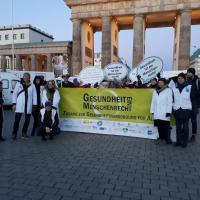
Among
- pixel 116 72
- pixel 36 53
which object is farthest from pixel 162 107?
pixel 36 53

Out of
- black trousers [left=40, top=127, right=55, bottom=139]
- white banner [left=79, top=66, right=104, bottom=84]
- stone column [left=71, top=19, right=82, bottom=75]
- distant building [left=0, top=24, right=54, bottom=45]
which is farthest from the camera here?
distant building [left=0, top=24, right=54, bottom=45]

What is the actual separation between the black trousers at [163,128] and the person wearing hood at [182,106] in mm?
298

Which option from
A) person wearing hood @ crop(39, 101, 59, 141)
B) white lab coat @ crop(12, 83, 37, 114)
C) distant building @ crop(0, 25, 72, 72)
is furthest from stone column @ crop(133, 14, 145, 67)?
person wearing hood @ crop(39, 101, 59, 141)

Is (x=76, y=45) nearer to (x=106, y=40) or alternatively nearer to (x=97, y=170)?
(x=106, y=40)

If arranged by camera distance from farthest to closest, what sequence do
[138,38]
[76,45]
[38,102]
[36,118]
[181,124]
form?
1. [76,45]
2. [138,38]
3. [36,118]
4. [38,102]
5. [181,124]

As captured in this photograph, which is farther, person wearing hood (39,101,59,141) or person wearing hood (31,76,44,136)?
person wearing hood (31,76,44,136)

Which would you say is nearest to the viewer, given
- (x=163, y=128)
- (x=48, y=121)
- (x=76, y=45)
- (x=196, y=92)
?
(x=163, y=128)

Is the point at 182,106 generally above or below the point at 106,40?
below

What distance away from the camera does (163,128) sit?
7.82 meters

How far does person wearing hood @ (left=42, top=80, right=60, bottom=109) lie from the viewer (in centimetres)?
866

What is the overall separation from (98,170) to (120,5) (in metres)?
46.4

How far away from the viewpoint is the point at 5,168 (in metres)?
5.57

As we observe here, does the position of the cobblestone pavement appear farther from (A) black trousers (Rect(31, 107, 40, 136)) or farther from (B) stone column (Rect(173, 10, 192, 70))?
(B) stone column (Rect(173, 10, 192, 70))

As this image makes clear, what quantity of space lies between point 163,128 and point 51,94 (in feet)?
11.8
